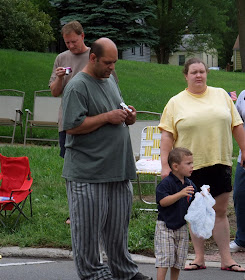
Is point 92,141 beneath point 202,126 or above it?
beneath

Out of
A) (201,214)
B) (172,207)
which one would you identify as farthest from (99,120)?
(201,214)

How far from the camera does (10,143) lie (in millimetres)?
14570

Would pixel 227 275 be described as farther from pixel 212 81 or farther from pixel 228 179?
pixel 212 81

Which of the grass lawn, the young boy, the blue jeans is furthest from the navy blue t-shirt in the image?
the blue jeans

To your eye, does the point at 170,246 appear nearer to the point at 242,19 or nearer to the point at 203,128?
the point at 203,128

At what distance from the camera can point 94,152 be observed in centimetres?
513

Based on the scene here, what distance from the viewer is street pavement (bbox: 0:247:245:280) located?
20.3ft

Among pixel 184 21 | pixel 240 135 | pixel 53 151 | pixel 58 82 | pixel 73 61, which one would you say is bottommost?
pixel 53 151

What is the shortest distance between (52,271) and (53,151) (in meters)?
6.29

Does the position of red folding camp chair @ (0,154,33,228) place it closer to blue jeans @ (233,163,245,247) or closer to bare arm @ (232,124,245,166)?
blue jeans @ (233,163,245,247)

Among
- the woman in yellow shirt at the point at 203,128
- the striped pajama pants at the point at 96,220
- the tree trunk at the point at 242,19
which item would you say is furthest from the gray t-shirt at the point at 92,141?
the tree trunk at the point at 242,19

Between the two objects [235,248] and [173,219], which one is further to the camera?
[235,248]

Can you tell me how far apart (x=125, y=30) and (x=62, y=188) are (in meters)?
25.1

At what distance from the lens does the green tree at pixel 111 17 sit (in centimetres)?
3286
